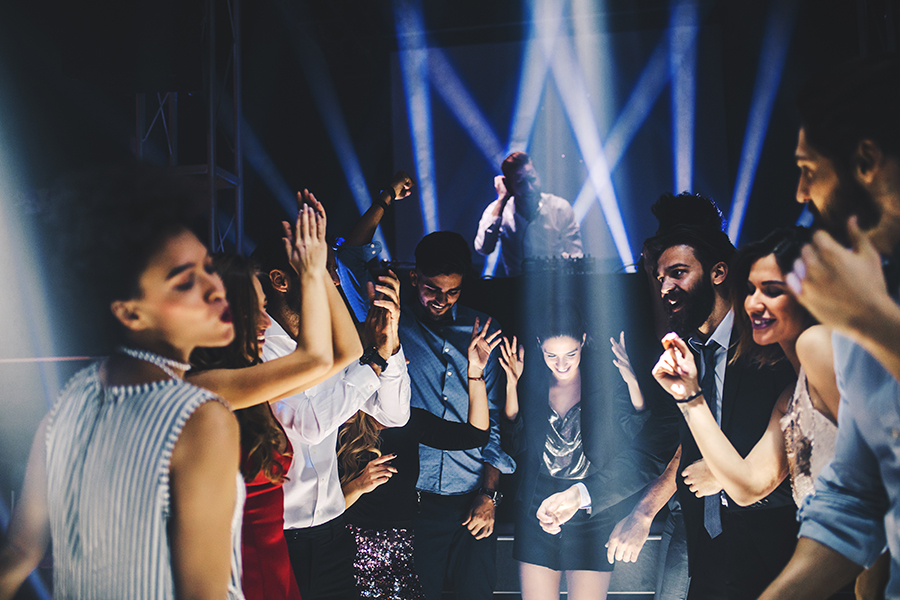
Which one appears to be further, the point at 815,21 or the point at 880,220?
the point at 815,21

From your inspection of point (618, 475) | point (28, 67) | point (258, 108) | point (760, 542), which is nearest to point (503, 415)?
point (618, 475)

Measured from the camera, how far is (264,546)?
169 centimetres

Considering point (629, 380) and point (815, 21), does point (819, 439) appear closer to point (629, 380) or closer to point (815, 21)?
point (629, 380)

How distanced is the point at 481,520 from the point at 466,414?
19.2 inches

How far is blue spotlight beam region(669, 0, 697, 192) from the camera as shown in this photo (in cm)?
673

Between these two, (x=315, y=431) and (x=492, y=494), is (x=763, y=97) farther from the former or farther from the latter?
(x=315, y=431)

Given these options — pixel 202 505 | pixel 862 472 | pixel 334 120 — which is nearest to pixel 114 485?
pixel 202 505

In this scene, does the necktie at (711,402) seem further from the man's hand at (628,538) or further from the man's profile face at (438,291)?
the man's profile face at (438,291)

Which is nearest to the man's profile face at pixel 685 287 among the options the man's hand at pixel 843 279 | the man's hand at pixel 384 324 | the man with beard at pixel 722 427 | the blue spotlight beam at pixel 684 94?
the man with beard at pixel 722 427

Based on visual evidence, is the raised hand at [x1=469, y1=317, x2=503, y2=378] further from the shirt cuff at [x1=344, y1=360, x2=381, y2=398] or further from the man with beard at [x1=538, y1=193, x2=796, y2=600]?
the man with beard at [x1=538, y1=193, x2=796, y2=600]

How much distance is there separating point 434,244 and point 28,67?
Answer: 271 centimetres

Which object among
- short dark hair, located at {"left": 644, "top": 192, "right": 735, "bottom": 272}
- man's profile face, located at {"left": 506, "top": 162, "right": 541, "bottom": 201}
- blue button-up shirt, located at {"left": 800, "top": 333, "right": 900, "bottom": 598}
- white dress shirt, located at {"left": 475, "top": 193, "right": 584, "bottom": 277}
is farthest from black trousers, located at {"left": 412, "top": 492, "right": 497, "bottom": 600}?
man's profile face, located at {"left": 506, "top": 162, "right": 541, "bottom": 201}

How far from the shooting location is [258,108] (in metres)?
7.08

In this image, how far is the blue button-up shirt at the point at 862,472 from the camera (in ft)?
3.59
